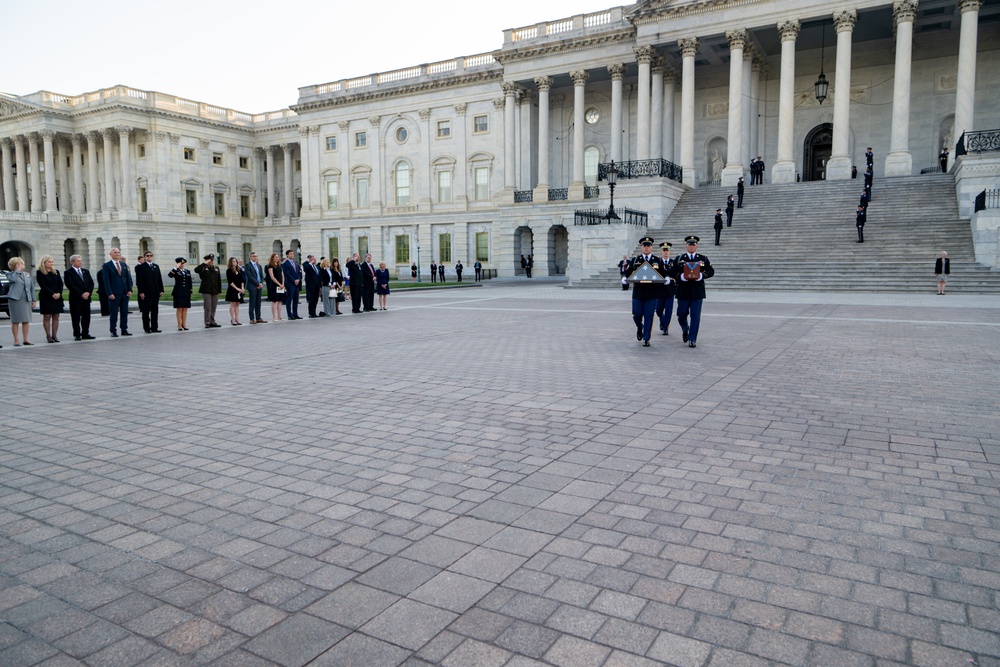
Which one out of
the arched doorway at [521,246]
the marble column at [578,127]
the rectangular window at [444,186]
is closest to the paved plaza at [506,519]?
the marble column at [578,127]

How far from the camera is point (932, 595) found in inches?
121

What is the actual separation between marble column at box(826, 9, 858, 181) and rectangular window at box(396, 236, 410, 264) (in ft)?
110

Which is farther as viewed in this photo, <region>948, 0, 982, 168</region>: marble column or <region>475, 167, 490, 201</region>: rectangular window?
<region>475, 167, 490, 201</region>: rectangular window

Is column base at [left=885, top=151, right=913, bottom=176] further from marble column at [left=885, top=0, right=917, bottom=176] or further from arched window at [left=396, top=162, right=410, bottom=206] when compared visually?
arched window at [left=396, top=162, right=410, bottom=206]

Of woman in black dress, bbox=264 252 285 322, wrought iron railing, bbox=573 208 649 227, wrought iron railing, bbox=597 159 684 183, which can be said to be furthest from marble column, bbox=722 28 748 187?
woman in black dress, bbox=264 252 285 322

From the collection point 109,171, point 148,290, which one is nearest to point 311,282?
point 148,290

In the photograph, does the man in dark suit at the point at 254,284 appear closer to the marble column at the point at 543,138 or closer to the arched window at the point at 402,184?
the marble column at the point at 543,138

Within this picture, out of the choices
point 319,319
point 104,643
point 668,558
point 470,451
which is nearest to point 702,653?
point 668,558

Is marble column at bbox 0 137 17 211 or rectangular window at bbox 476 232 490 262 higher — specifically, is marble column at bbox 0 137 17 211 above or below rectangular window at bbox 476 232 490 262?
above

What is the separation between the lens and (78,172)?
68.3 meters

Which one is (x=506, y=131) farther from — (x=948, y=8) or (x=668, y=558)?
(x=668, y=558)

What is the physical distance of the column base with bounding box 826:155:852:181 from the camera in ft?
116

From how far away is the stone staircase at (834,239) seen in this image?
2456cm

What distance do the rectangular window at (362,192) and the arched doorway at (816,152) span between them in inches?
1402
